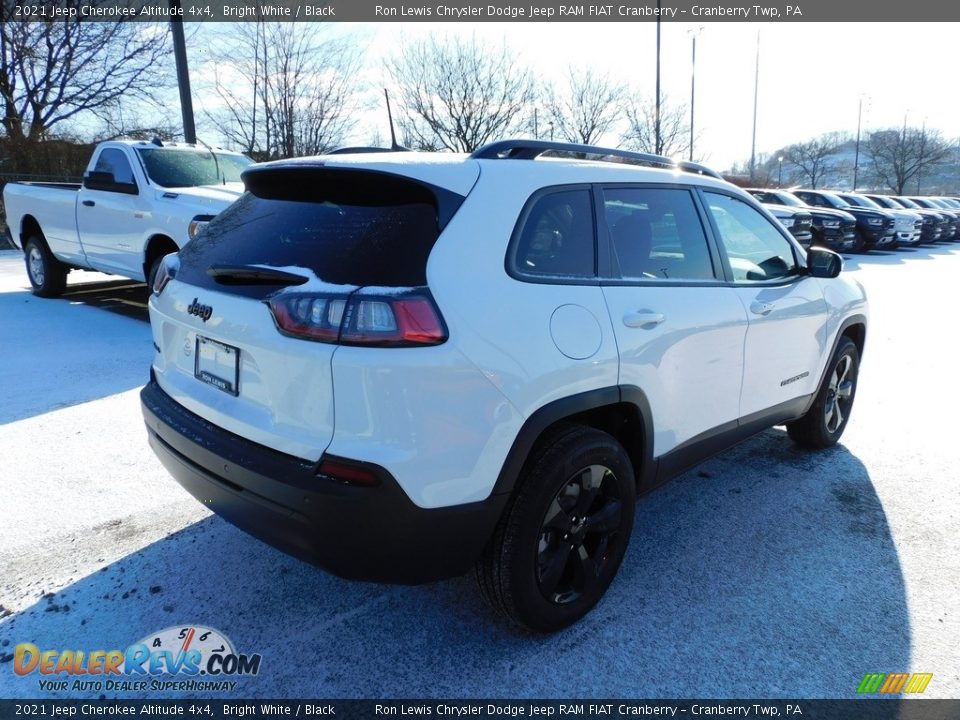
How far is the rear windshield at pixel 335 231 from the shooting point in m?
2.17

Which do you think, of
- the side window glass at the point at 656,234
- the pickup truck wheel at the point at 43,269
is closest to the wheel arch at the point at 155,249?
the pickup truck wheel at the point at 43,269

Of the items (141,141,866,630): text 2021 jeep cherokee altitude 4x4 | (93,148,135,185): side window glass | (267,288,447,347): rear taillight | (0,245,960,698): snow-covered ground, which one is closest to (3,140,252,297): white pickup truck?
(93,148,135,185): side window glass

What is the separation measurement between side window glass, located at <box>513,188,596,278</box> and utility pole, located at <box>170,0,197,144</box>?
10.6 meters

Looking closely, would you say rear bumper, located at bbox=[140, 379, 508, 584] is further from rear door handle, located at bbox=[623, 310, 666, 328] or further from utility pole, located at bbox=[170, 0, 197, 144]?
utility pole, located at bbox=[170, 0, 197, 144]

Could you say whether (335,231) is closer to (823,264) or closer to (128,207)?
(823,264)

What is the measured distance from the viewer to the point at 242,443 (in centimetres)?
231

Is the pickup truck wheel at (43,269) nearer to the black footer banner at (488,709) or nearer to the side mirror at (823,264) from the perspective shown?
the black footer banner at (488,709)

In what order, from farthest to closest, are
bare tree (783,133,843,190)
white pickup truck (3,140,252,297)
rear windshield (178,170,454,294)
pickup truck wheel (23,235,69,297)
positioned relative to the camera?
1. bare tree (783,133,843,190)
2. pickup truck wheel (23,235,69,297)
3. white pickup truck (3,140,252,297)
4. rear windshield (178,170,454,294)

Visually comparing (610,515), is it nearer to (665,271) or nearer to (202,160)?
(665,271)

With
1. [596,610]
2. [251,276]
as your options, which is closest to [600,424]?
[596,610]

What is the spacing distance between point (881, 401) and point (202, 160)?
7.46 m

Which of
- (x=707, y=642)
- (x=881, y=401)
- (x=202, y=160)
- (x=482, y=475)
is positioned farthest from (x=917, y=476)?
(x=202, y=160)

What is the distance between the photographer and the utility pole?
11.6 m

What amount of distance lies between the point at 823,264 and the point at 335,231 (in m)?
2.86
